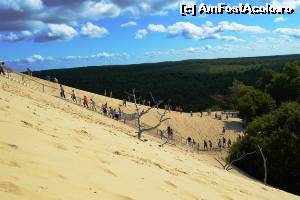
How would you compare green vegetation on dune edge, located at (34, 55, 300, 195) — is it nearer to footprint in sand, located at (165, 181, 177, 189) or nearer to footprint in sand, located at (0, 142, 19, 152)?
footprint in sand, located at (165, 181, 177, 189)

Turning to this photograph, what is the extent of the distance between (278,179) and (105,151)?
2205cm

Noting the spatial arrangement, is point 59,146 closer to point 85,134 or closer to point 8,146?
point 8,146

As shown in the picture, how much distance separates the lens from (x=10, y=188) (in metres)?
5.97

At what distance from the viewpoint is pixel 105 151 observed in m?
10.8

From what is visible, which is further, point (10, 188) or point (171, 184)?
point (171, 184)

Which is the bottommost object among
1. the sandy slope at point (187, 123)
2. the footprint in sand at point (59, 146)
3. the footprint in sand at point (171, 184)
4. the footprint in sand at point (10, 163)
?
the sandy slope at point (187, 123)

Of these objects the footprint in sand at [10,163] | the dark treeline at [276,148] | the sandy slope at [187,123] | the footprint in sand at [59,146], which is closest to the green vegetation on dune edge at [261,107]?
the dark treeline at [276,148]

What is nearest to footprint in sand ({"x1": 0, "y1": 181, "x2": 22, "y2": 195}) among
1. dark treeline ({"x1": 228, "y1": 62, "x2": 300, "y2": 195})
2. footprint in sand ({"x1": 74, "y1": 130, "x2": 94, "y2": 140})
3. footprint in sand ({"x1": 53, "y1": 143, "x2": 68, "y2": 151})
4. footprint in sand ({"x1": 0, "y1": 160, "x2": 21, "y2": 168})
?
footprint in sand ({"x1": 0, "y1": 160, "x2": 21, "y2": 168})

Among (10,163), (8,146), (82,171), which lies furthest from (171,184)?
(10,163)

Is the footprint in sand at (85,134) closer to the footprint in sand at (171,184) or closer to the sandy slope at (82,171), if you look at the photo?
the sandy slope at (82,171)

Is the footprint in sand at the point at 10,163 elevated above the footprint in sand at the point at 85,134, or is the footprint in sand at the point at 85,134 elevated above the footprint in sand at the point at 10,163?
the footprint in sand at the point at 10,163

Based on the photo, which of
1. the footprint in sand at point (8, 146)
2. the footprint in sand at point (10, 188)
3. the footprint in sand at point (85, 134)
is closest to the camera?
the footprint in sand at point (10, 188)

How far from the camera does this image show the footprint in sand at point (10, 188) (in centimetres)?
589

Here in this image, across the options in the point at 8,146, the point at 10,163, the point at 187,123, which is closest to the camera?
the point at 10,163
